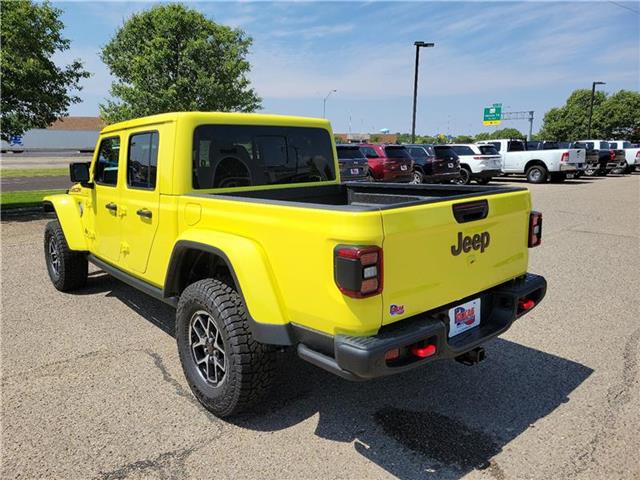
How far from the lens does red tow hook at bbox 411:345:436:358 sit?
2.48 meters

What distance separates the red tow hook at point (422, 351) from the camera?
248 centimetres

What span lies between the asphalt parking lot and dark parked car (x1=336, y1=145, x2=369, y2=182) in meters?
A: 9.54

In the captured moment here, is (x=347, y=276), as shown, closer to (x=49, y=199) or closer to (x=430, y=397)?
(x=430, y=397)

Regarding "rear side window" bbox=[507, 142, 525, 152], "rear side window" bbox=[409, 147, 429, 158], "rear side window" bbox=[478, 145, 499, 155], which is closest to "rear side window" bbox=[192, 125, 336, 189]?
"rear side window" bbox=[409, 147, 429, 158]

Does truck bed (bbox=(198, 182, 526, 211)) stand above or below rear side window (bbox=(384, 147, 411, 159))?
below

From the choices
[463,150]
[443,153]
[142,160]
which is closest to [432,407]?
[142,160]

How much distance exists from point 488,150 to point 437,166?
361 centimetres

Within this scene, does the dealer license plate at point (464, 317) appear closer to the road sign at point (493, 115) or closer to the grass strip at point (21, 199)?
the grass strip at point (21, 199)

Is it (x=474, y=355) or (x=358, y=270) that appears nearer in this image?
(x=358, y=270)

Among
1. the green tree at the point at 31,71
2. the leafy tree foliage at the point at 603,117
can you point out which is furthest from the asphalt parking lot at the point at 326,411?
the leafy tree foliage at the point at 603,117

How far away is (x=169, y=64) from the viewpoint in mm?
18078

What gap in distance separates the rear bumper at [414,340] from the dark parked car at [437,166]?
15.4 meters

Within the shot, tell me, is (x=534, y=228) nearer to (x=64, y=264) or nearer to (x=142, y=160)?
(x=142, y=160)

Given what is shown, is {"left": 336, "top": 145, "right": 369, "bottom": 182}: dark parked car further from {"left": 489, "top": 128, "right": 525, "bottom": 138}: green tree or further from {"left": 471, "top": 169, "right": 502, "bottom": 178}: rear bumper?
{"left": 489, "top": 128, "right": 525, "bottom": 138}: green tree
